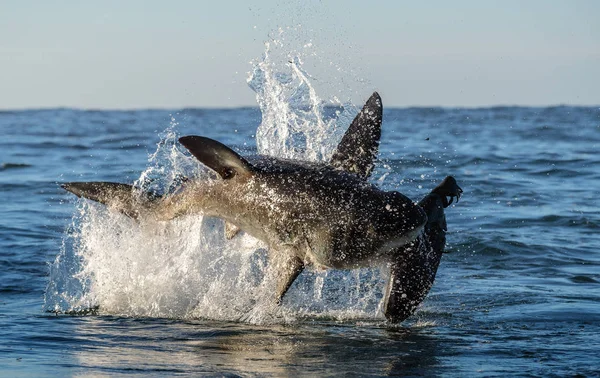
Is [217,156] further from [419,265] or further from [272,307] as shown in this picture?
[419,265]

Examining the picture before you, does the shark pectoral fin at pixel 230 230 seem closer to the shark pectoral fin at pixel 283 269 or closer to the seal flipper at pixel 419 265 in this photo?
the shark pectoral fin at pixel 283 269

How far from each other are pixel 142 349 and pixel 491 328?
3.28 metres

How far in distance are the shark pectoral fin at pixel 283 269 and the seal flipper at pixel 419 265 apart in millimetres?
851

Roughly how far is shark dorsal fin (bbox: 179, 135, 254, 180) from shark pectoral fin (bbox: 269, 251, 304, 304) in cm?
83

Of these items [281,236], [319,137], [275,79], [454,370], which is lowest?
[454,370]

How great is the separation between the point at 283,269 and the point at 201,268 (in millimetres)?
→ 2177

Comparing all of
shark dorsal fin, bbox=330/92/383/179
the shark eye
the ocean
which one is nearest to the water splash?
the ocean

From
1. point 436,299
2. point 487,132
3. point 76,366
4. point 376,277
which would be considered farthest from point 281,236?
point 487,132

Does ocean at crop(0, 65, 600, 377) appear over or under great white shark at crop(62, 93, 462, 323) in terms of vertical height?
under

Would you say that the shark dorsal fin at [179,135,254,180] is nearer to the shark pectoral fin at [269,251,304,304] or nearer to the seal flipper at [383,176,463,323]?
the shark pectoral fin at [269,251,304,304]

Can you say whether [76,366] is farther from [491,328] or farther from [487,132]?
[487,132]

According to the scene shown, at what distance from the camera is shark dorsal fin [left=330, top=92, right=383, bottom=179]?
9508 mm

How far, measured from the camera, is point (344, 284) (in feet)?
38.3

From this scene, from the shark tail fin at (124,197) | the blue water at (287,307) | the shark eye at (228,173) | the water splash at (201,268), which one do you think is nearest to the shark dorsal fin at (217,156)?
the shark eye at (228,173)
